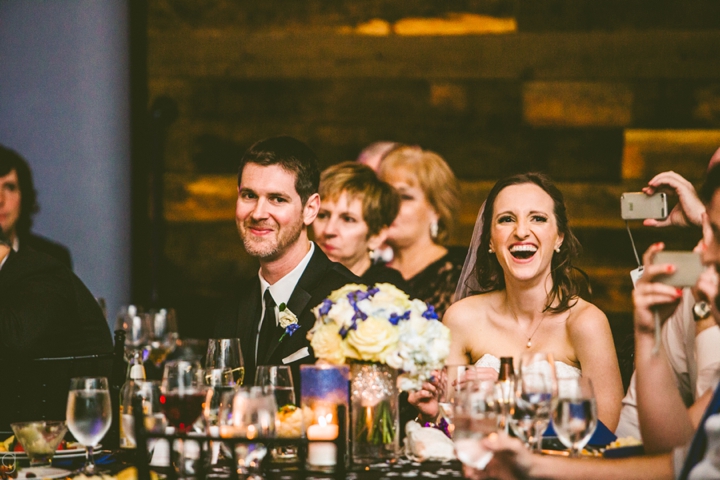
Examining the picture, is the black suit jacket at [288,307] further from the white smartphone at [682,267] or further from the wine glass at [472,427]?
the white smartphone at [682,267]

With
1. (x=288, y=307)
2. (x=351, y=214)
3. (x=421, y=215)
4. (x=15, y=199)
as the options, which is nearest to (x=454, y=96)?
(x=421, y=215)

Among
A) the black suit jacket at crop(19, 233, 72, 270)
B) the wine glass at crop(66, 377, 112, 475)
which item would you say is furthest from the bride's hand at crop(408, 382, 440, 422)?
the black suit jacket at crop(19, 233, 72, 270)

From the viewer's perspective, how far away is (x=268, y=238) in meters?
2.64

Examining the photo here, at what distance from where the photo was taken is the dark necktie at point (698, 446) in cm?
144

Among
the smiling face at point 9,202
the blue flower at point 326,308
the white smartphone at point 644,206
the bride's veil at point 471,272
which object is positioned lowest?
the blue flower at point 326,308

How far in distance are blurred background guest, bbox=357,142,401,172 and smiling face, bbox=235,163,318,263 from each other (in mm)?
2388

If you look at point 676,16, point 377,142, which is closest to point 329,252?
point 377,142

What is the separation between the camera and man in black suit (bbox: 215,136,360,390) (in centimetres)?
263

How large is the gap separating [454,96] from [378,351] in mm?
3635

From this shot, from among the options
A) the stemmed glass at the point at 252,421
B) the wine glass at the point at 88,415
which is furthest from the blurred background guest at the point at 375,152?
the stemmed glass at the point at 252,421

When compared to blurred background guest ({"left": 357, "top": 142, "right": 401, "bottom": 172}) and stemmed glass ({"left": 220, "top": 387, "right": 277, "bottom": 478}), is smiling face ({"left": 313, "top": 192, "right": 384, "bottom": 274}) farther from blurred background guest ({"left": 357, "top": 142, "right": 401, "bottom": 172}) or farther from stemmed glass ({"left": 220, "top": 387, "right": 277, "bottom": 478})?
stemmed glass ({"left": 220, "top": 387, "right": 277, "bottom": 478})

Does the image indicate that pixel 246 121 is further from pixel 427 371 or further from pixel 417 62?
pixel 427 371

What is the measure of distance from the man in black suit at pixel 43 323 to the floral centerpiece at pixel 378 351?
1179 mm

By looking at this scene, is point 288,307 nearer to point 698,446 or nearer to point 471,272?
point 471,272
